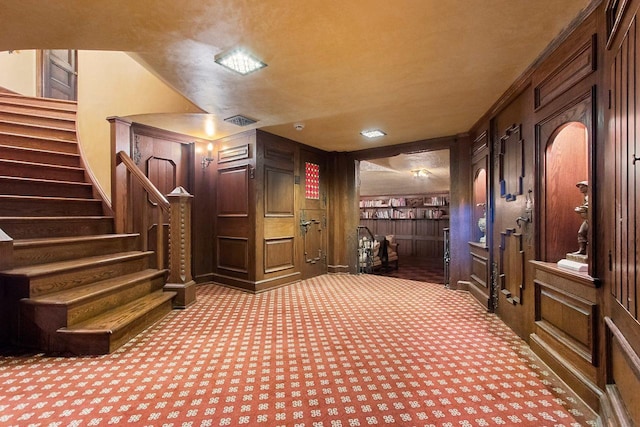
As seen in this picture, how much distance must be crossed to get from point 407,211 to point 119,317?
327 inches

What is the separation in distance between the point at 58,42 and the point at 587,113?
3.54 meters

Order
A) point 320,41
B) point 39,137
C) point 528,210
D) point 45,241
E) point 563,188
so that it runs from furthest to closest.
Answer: point 39,137 < point 45,241 < point 528,210 < point 563,188 < point 320,41

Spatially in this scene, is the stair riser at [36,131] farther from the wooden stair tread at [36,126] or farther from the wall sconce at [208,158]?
the wall sconce at [208,158]

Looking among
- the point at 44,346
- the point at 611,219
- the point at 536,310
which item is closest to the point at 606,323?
the point at 611,219

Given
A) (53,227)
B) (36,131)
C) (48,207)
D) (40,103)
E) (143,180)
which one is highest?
(40,103)

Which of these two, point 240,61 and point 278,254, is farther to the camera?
point 278,254

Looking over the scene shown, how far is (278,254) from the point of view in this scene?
4.75 metres

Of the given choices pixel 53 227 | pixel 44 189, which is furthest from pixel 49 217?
pixel 44 189

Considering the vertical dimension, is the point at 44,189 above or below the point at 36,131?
below

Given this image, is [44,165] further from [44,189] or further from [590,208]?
[590,208]

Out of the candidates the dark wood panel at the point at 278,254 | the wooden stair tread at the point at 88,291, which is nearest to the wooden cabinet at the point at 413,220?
the dark wood panel at the point at 278,254

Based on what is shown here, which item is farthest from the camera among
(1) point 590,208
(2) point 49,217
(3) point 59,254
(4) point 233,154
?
(4) point 233,154

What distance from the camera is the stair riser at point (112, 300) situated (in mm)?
2348

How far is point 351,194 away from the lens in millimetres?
5777
